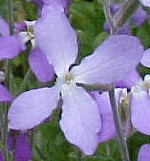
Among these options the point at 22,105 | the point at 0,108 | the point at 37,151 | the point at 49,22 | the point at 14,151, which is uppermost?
the point at 49,22

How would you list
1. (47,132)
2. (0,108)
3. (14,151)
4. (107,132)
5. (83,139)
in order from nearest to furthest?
(83,139) < (107,132) < (0,108) < (14,151) < (47,132)

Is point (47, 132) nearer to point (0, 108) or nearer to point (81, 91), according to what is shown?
point (0, 108)

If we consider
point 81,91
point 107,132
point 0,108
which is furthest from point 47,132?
point 81,91

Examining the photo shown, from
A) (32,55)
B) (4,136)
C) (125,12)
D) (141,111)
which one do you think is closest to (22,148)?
(4,136)

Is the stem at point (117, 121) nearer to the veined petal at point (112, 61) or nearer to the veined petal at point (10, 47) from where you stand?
the veined petal at point (112, 61)

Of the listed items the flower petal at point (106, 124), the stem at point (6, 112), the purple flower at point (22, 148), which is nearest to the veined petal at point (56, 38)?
the flower petal at point (106, 124)

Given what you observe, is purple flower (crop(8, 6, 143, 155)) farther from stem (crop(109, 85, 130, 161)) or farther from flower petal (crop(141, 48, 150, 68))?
flower petal (crop(141, 48, 150, 68))

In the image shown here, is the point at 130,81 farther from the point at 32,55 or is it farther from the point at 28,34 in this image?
the point at 28,34

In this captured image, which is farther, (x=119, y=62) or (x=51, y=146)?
(x=51, y=146)
